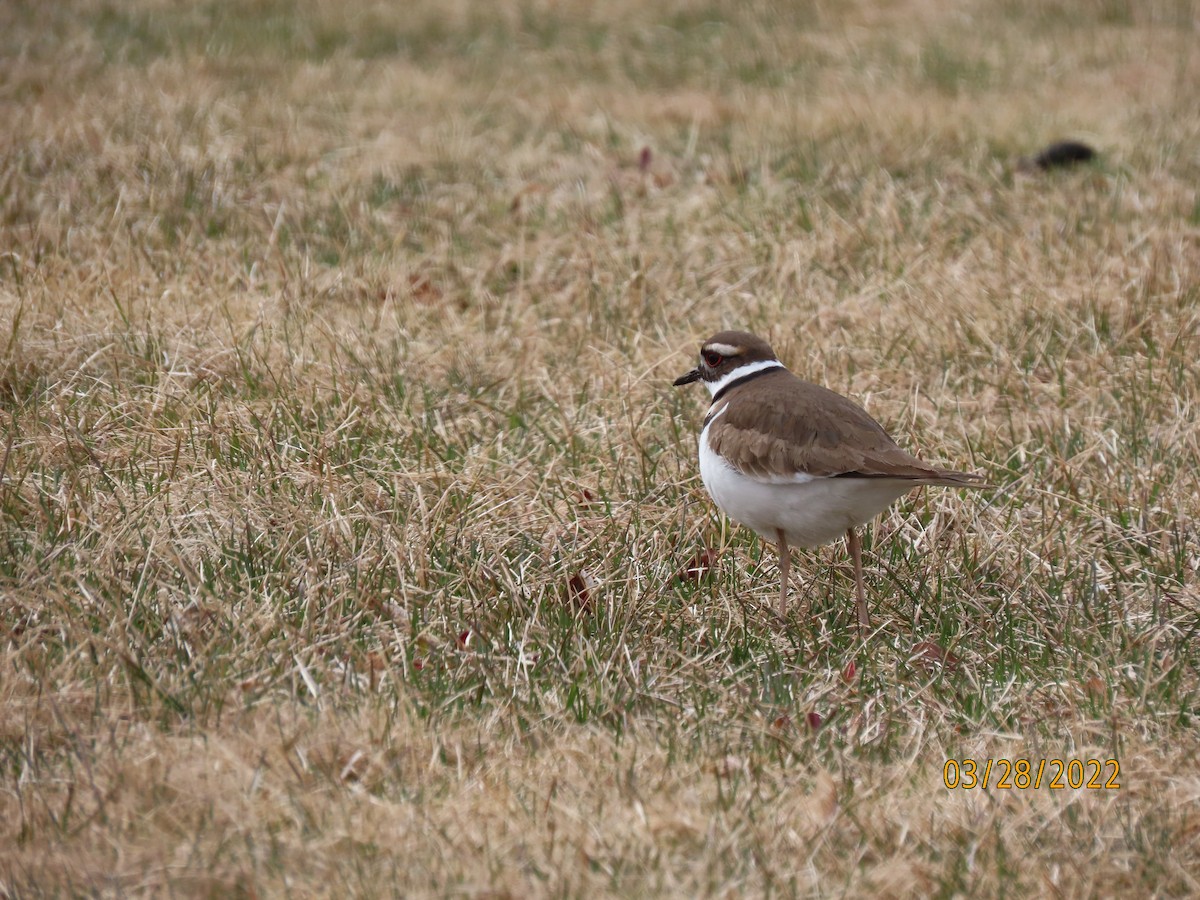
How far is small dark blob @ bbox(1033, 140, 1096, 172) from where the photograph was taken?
29.4 feet

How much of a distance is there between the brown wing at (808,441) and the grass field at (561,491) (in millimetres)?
579

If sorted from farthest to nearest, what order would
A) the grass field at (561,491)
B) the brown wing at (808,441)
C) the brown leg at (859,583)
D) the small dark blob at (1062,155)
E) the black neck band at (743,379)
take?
the small dark blob at (1062,155), the black neck band at (743,379), the brown leg at (859,583), the brown wing at (808,441), the grass field at (561,491)

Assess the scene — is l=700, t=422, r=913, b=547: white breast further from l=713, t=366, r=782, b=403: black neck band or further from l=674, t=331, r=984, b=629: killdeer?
l=713, t=366, r=782, b=403: black neck band

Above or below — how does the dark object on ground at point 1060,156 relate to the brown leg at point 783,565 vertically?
above

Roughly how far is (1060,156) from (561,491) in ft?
16.7

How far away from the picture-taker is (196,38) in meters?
11.2

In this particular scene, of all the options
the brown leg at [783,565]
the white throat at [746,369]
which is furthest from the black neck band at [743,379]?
the brown leg at [783,565]

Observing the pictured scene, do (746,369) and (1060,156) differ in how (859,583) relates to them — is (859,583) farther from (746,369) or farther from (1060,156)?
(1060,156)

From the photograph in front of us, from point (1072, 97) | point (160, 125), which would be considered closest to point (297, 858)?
point (160, 125)

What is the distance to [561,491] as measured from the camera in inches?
214

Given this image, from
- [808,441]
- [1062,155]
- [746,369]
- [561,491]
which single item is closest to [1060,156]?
[1062,155]

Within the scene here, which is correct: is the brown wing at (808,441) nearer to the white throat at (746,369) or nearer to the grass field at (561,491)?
the white throat at (746,369)

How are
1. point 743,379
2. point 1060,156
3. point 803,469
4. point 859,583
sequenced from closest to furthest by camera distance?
point 803,469 → point 859,583 → point 743,379 → point 1060,156

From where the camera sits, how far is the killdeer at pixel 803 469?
4523 millimetres
